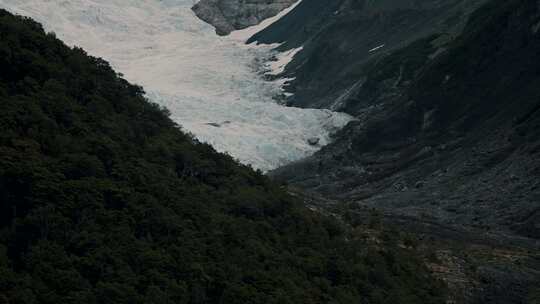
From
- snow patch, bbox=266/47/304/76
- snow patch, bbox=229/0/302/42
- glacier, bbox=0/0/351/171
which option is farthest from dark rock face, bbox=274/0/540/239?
snow patch, bbox=229/0/302/42

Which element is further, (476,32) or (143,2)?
(143,2)

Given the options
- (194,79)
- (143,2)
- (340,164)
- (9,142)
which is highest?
(143,2)

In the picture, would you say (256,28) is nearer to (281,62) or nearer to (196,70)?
(281,62)

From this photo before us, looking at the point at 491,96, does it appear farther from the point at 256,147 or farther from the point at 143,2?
the point at 143,2

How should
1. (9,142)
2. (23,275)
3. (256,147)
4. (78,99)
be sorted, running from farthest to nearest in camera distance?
(256,147)
(78,99)
(9,142)
(23,275)

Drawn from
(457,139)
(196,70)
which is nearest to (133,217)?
(457,139)

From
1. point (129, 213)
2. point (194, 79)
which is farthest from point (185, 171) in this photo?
point (194, 79)

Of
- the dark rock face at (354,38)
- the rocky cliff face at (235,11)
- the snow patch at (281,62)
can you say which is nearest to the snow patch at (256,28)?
the rocky cliff face at (235,11)
